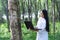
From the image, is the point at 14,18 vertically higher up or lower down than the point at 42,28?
higher up

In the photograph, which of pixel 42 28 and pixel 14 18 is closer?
pixel 42 28

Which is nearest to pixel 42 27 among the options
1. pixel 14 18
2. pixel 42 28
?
A: pixel 42 28

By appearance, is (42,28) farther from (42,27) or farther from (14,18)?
(14,18)

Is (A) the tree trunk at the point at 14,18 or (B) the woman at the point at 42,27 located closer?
(B) the woman at the point at 42,27

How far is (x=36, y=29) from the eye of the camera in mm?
6246

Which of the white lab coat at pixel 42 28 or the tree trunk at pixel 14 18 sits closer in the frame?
the white lab coat at pixel 42 28

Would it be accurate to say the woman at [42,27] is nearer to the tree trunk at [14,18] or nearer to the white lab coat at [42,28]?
the white lab coat at [42,28]

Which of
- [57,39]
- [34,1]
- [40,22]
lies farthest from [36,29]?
[34,1]

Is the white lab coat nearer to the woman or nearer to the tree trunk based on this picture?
the woman

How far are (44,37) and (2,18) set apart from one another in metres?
23.5

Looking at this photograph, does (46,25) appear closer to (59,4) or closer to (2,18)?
(59,4)

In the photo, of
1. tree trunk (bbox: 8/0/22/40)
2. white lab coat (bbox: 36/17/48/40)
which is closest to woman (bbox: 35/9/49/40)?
white lab coat (bbox: 36/17/48/40)

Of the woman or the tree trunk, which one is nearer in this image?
the woman

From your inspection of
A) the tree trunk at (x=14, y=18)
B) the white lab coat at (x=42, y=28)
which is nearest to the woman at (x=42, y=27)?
the white lab coat at (x=42, y=28)
